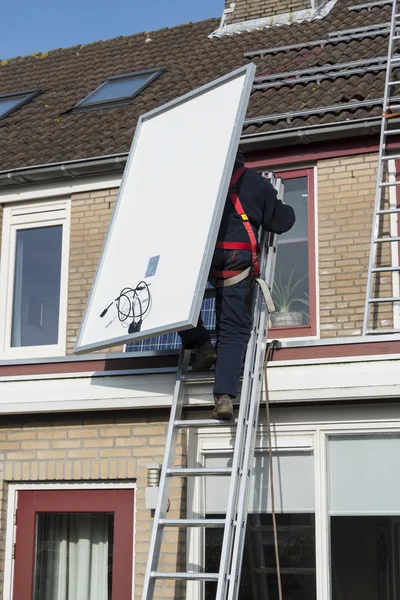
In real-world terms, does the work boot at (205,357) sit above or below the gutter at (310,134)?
below

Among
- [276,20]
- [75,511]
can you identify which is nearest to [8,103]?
[276,20]

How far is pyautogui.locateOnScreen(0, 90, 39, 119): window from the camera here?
39.9ft

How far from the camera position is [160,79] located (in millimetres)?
11859

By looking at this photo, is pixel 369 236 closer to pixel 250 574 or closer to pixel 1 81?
pixel 250 574

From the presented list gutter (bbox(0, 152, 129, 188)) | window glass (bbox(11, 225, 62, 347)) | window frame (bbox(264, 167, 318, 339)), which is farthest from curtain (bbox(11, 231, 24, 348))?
window frame (bbox(264, 167, 318, 339))

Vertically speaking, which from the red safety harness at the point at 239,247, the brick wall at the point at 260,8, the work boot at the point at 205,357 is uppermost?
the brick wall at the point at 260,8

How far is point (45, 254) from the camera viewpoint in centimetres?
972

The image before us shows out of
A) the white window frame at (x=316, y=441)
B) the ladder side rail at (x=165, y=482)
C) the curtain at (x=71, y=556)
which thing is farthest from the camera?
the curtain at (x=71, y=556)

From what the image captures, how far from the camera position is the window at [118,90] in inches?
447

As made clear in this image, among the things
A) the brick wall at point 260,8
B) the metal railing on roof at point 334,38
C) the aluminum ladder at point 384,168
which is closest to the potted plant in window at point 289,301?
the aluminum ladder at point 384,168

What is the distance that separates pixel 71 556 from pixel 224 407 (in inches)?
97.6

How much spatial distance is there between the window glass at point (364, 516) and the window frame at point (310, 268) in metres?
1.75

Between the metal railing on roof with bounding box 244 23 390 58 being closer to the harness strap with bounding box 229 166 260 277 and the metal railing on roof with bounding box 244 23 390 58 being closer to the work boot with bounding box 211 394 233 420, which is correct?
the harness strap with bounding box 229 166 260 277

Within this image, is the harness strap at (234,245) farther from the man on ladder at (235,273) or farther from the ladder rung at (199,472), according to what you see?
the ladder rung at (199,472)
